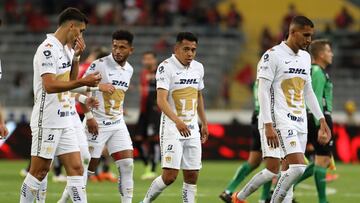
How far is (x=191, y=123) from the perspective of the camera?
12195mm

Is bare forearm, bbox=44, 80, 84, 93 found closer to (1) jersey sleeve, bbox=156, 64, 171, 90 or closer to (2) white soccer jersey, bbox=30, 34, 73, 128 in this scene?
(2) white soccer jersey, bbox=30, 34, 73, 128

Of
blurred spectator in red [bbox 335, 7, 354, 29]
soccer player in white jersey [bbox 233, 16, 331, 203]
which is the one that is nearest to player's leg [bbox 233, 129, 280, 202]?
soccer player in white jersey [bbox 233, 16, 331, 203]

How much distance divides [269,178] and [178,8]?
21.2 metres

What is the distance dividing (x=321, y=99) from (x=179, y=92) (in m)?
2.57

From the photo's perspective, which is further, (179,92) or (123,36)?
(123,36)

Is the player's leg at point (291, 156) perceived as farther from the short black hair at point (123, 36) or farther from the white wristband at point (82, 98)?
the white wristband at point (82, 98)

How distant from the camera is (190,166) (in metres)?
12.1

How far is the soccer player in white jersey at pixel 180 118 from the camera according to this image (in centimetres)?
1205

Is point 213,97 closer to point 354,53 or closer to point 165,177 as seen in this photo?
point 354,53

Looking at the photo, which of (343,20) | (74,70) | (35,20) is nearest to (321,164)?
(74,70)

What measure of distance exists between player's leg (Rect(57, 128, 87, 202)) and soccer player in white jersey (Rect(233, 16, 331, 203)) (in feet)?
7.31

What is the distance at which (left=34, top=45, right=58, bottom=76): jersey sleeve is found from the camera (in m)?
10.6

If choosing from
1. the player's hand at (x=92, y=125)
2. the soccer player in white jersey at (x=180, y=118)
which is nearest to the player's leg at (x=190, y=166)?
the soccer player in white jersey at (x=180, y=118)

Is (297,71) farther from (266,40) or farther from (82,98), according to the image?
(266,40)
